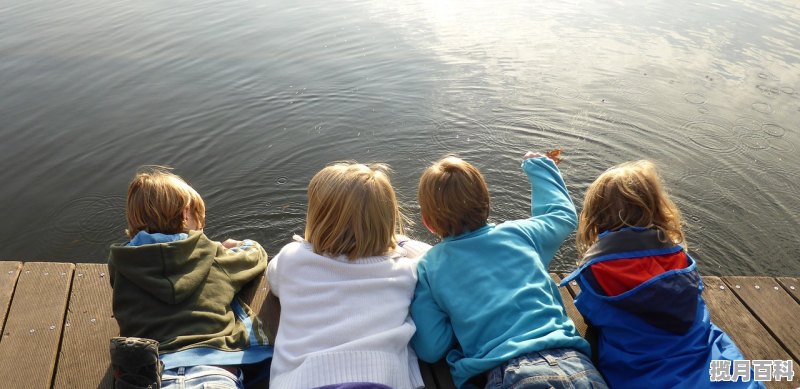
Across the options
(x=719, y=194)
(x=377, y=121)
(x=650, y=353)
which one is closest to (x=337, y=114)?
(x=377, y=121)

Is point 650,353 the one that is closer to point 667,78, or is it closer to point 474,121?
point 474,121

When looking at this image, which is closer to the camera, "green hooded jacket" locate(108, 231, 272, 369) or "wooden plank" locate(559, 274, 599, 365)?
"green hooded jacket" locate(108, 231, 272, 369)

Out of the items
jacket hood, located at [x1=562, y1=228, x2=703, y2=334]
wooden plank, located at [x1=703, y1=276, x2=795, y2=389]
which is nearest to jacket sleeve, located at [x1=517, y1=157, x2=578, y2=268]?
jacket hood, located at [x1=562, y1=228, x2=703, y2=334]

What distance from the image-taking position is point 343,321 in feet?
7.99

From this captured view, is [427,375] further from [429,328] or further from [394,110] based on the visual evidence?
[394,110]

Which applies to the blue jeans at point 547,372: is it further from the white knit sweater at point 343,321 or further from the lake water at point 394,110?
the lake water at point 394,110

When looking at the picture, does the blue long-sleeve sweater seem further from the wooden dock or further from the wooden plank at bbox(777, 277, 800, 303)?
the wooden plank at bbox(777, 277, 800, 303)

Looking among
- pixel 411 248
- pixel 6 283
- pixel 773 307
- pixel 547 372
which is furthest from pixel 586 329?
pixel 6 283

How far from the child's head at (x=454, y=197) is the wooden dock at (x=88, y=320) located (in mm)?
701

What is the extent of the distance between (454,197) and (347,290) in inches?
25.9

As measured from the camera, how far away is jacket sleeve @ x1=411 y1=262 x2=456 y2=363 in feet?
8.68

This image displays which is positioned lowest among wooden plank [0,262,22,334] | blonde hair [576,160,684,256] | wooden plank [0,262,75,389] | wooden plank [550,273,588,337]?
wooden plank [550,273,588,337]

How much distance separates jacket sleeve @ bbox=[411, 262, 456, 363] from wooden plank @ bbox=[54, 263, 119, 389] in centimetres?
143

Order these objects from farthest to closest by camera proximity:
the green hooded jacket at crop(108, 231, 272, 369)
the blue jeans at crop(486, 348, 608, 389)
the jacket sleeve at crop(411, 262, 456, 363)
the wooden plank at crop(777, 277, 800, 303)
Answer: the wooden plank at crop(777, 277, 800, 303) < the jacket sleeve at crop(411, 262, 456, 363) < the green hooded jacket at crop(108, 231, 272, 369) < the blue jeans at crop(486, 348, 608, 389)
